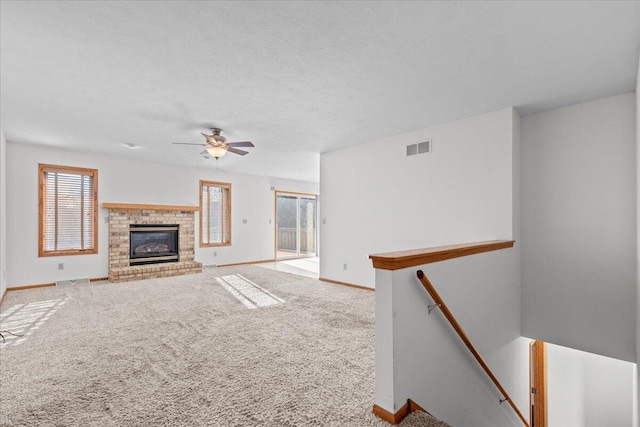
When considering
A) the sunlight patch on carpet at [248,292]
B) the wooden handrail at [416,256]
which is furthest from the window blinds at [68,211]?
the wooden handrail at [416,256]

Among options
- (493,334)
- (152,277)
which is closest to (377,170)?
(493,334)

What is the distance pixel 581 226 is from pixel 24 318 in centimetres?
673

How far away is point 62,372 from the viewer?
2.44m

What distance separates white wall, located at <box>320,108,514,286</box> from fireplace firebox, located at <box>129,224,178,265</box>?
143 inches

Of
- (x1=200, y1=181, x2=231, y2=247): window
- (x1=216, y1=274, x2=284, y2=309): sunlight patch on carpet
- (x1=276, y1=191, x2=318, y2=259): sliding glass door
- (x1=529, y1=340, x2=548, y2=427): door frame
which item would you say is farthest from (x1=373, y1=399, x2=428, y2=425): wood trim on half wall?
(x1=276, y1=191, x2=318, y2=259): sliding glass door

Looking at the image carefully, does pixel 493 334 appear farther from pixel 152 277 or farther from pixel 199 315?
pixel 152 277

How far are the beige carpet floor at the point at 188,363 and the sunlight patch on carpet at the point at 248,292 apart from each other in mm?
160

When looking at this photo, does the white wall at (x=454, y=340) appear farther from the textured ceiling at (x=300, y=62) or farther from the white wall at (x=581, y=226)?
the textured ceiling at (x=300, y=62)

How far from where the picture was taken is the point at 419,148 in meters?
4.58

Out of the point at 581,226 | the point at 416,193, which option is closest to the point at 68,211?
the point at 416,193

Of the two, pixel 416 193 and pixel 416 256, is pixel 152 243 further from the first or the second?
pixel 416 256

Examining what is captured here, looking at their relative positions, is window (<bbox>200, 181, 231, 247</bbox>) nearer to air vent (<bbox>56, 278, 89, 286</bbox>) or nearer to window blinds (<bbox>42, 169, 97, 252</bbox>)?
window blinds (<bbox>42, 169, 97, 252</bbox>)

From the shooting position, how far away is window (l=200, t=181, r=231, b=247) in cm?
786

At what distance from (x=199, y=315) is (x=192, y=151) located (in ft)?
11.0
